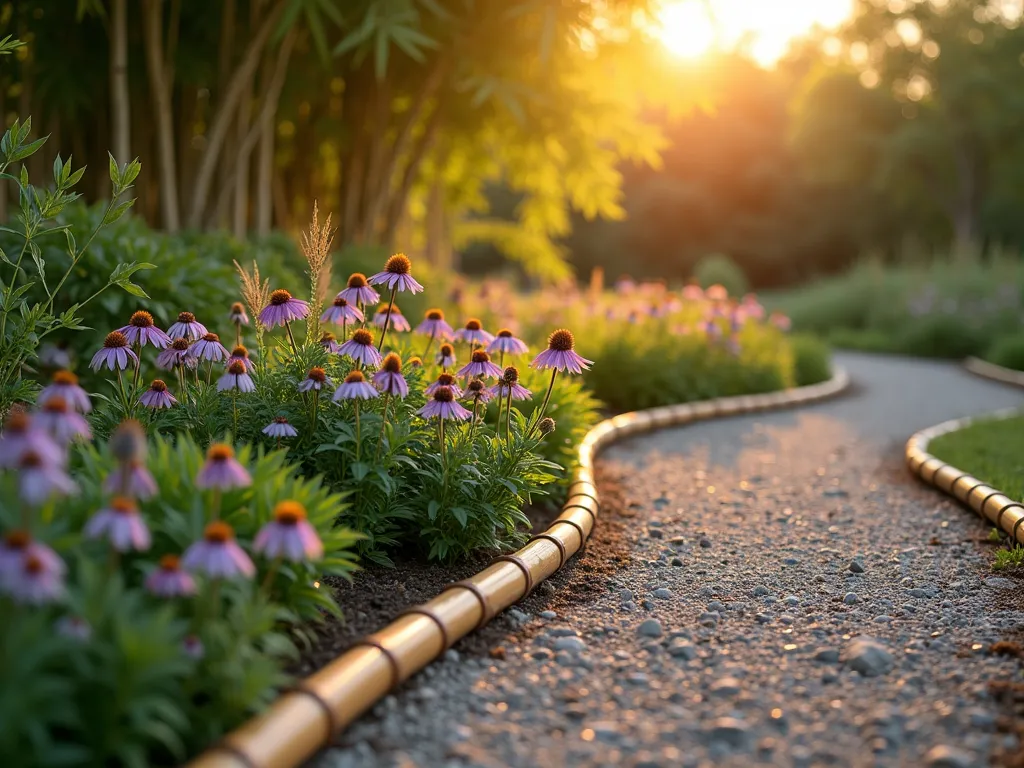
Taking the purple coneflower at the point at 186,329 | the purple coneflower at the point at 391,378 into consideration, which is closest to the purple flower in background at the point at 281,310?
the purple coneflower at the point at 186,329

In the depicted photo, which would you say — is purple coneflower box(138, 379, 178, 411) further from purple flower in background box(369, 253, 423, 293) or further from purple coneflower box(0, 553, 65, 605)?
purple coneflower box(0, 553, 65, 605)

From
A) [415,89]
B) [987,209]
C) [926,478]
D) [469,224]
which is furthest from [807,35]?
[926,478]

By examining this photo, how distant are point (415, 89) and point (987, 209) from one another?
22.7 m

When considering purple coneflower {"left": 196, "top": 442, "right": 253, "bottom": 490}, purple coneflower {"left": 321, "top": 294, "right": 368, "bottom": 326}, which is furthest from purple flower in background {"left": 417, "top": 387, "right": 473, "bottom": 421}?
purple coneflower {"left": 196, "top": 442, "right": 253, "bottom": 490}

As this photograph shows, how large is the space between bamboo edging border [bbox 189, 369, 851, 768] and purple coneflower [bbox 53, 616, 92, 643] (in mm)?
280

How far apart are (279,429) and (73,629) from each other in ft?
3.32

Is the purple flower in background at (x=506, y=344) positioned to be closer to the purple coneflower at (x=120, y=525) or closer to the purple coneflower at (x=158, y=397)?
the purple coneflower at (x=158, y=397)

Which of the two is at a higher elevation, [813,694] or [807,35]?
[807,35]

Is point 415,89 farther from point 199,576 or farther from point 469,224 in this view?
point 199,576

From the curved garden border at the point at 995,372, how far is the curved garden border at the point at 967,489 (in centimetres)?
369

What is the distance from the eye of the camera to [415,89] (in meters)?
7.34

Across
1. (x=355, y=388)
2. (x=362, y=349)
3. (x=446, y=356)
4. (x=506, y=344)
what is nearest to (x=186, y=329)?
(x=362, y=349)

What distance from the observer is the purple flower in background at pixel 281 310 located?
8.77 ft

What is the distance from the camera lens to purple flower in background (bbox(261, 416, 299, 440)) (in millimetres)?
2451
